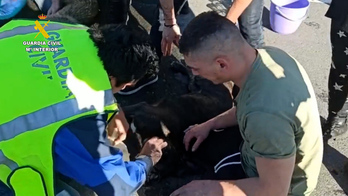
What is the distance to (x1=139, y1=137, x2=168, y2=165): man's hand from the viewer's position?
225 cm

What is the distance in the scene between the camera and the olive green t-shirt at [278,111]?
168 centimetres

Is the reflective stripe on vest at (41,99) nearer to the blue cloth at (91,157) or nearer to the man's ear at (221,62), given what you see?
Answer: the blue cloth at (91,157)

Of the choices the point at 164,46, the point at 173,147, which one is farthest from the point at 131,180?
the point at 164,46

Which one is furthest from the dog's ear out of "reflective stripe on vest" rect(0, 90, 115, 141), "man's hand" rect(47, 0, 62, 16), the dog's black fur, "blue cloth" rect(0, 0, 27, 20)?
"blue cloth" rect(0, 0, 27, 20)

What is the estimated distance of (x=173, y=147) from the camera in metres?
2.36

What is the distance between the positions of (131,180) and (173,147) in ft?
1.43

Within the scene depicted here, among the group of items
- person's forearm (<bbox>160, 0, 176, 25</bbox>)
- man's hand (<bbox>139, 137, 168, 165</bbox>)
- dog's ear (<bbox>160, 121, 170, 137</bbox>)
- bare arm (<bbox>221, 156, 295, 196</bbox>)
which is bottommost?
man's hand (<bbox>139, 137, 168, 165</bbox>)

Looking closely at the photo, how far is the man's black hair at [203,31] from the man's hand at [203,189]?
1.80 feet

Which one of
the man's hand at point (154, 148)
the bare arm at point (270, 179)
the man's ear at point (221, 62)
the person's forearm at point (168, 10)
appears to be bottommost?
the man's hand at point (154, 148)

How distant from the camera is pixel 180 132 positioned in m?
2.42

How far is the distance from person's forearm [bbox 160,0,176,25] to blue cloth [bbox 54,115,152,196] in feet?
3.49

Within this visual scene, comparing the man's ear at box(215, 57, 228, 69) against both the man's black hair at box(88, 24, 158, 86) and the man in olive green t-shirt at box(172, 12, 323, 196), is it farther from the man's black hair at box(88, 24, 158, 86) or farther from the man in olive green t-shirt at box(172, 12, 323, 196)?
the man's black hair at box(88, 24, 158, 86)

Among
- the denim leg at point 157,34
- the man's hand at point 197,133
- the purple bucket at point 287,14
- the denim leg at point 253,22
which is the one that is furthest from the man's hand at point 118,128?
the purple bucket at point 287,14

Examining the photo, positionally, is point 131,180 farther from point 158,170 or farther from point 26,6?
point 26,6
